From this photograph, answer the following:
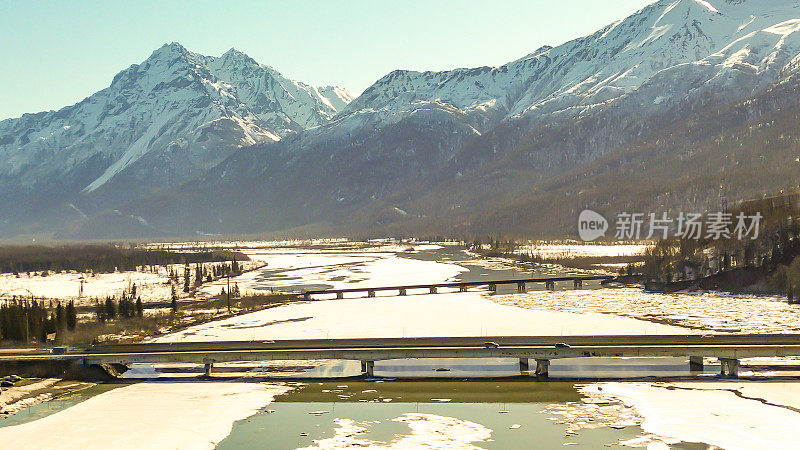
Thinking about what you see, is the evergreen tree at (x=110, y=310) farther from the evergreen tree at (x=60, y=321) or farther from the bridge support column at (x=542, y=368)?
the bridge support column at (x=542, y=368)

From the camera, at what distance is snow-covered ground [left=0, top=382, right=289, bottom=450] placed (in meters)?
51.4

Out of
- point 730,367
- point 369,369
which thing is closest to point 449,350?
point 369,369

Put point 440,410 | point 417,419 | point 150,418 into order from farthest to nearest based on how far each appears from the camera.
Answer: point 440,410 < point 150,418 < point 417,419

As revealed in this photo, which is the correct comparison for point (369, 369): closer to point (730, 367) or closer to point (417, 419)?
point (417, 419)

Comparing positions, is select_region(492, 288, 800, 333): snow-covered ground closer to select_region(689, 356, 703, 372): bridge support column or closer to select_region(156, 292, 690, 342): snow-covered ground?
select_region(156, 292, 690, 342): snow-covered ground

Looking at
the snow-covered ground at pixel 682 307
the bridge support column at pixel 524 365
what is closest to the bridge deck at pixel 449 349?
the bridge support column at pixel 524 365

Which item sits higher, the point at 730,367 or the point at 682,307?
the point at 682,307

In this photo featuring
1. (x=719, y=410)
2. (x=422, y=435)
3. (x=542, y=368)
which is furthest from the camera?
(x=542, y=368)

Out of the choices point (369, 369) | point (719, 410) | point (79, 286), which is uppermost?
point (79, 286)

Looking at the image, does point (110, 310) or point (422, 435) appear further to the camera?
point (110, 310)

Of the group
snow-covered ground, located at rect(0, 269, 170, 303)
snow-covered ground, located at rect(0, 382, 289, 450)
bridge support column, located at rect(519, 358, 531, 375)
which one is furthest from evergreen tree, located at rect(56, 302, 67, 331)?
bridge support column, located at rect(519, 358, 531, 375)

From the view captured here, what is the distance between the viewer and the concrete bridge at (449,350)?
224ft

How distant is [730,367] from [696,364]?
372 cm

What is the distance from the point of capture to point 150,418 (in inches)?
2244
